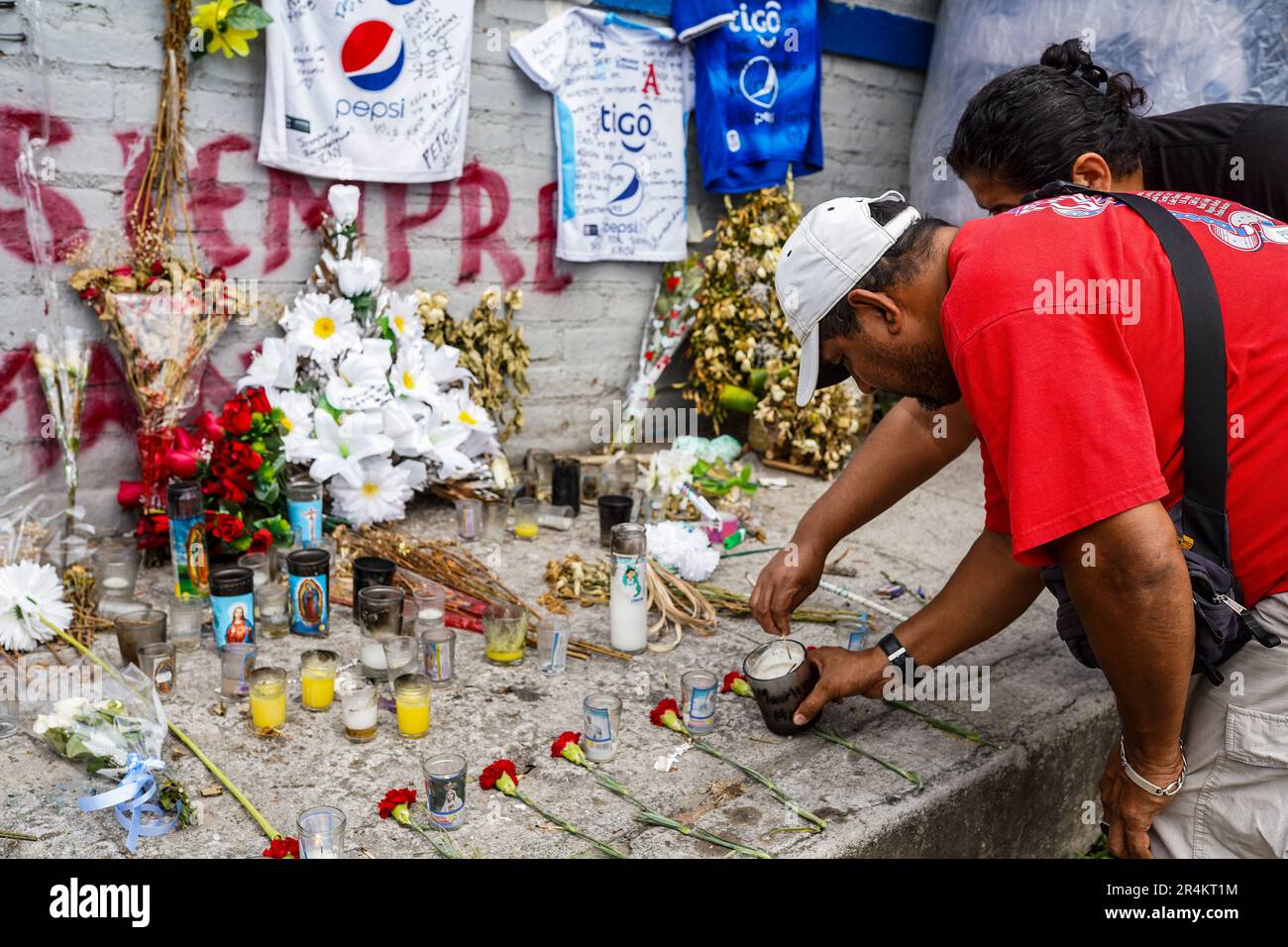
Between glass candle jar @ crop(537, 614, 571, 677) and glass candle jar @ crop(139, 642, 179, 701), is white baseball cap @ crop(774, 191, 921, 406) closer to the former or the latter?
glass candle jar @ crop(537, 614, 571, 677)

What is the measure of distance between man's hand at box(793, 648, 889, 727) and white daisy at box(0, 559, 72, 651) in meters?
2.31

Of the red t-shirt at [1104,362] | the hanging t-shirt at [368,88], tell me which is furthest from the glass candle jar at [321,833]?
the hanging t-shirt at [368,88]

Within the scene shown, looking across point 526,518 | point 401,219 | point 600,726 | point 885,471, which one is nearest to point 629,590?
point 600,726

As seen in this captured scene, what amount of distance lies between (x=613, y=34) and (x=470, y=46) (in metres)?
0.79

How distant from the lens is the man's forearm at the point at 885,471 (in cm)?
291

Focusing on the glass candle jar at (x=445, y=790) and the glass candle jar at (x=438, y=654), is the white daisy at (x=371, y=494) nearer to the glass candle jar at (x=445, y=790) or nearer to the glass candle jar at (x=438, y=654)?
the glass candle jar at (x=438, y=654)

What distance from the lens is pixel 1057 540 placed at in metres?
1.89

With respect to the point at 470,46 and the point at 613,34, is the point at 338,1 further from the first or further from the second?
the point at 613,34

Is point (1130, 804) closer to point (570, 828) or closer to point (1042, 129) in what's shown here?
point (570, 828)

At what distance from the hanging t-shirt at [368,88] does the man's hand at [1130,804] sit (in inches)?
149

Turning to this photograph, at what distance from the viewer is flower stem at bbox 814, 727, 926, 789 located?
2771 millimetres

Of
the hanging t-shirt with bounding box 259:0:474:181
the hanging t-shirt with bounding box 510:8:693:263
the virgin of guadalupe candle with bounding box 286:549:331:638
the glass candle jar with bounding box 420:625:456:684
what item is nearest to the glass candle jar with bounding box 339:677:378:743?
the glass candle jar with bounding box 420:625:456:684

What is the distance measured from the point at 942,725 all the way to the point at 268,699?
179 centimetres
